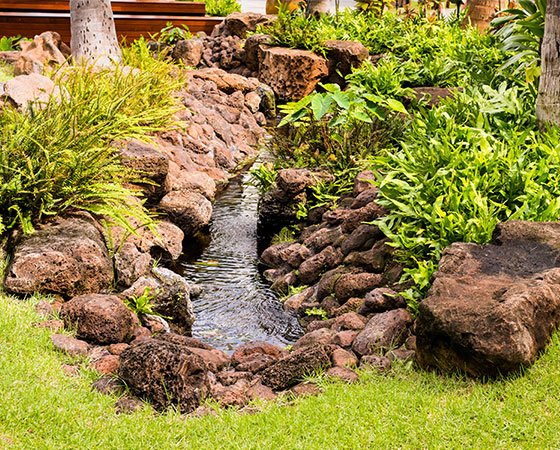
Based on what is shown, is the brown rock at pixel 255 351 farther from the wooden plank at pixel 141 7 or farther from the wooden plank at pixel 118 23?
the wooden plank at pixel 141 7

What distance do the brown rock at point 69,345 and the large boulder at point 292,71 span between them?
34.2 feet

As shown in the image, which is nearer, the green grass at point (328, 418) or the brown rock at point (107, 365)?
the green grass at point (328, 418)

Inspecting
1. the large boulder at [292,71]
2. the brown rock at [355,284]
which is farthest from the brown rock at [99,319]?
the large boulder at [292,71]

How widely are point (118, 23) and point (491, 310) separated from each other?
15.1 metres

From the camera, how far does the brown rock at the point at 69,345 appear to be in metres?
5.64

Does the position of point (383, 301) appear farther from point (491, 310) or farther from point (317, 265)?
point (317, 265)

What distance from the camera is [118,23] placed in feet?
60.6

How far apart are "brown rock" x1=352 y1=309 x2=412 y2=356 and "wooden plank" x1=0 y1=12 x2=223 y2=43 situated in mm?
13104

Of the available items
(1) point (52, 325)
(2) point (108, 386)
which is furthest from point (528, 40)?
(2) point (108, 386)

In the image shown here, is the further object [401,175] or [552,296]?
[401,175]

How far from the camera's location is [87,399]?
5.07 metres

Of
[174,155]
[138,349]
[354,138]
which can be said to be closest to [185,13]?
[174,155]

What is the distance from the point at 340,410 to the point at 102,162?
381 centimetres

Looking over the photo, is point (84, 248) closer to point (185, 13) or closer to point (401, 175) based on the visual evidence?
point (401, 175)
